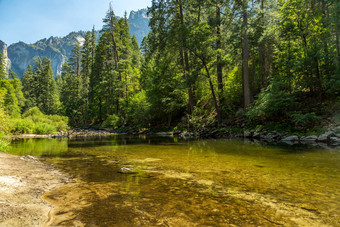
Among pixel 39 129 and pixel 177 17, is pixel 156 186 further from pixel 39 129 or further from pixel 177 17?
pixel 39 129

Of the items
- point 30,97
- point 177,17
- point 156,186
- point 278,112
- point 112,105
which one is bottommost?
point 156,186

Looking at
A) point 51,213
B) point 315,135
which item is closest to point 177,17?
point 315,135

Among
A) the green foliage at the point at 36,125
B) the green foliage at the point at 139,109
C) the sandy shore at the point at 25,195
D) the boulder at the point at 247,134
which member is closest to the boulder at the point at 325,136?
the boulder at the point at 247,134

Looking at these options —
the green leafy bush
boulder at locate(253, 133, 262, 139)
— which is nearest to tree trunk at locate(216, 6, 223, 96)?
boulder at locate(253, 133, 262, 139)

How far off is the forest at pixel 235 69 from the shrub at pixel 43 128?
0.36 ft

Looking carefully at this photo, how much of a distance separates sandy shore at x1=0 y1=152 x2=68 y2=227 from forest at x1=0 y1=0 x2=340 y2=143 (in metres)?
7.56

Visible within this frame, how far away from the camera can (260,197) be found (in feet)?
12.5

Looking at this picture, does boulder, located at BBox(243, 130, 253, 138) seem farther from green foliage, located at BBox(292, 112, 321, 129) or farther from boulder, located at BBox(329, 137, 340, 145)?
boulder, located at BBox(329, 137, 340, 145)

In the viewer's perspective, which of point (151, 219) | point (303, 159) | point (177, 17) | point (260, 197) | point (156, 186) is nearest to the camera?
point (151, 219)

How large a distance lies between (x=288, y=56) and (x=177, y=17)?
35.7 ft

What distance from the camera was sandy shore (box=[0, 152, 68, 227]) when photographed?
2754 mm

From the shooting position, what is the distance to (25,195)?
12.6 ft

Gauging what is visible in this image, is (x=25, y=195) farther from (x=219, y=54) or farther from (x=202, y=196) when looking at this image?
(x=219, y=54)

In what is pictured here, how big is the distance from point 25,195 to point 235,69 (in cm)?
1937
